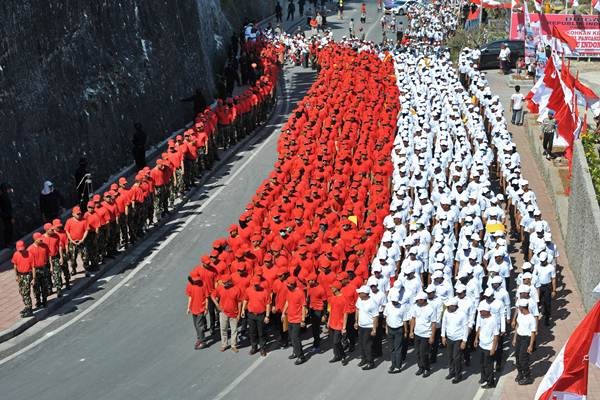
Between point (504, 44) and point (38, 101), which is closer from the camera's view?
point (38, 101)

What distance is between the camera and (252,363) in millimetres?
17125

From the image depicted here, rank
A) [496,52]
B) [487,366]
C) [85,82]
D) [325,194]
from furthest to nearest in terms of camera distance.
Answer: [496,52], [85,82], [325,194], [487,366]

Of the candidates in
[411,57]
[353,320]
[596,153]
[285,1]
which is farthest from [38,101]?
[285,1]

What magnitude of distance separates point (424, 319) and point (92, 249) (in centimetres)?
763

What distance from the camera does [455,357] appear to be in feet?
53.2

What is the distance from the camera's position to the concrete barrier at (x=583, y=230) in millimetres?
18719

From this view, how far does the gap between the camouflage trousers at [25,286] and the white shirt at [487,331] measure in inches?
315

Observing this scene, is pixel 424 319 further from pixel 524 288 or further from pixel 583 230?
pixel 583 230

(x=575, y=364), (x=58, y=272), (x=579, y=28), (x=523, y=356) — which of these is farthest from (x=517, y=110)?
(x=575, y=364)

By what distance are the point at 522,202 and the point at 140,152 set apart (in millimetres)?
11442

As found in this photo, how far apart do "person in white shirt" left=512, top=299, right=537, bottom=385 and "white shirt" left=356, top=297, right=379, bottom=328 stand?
2127mm

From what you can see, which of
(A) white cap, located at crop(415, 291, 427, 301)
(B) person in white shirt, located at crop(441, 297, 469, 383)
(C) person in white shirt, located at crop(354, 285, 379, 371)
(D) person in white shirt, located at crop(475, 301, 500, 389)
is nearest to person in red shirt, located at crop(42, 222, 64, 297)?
(C) person in white shirt, located at crop(354, 285, 379, 371)

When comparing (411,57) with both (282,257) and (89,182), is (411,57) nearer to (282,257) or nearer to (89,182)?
(89,182)

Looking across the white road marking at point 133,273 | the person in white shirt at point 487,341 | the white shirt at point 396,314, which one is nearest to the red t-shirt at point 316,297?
the white shirt at point 396,314
